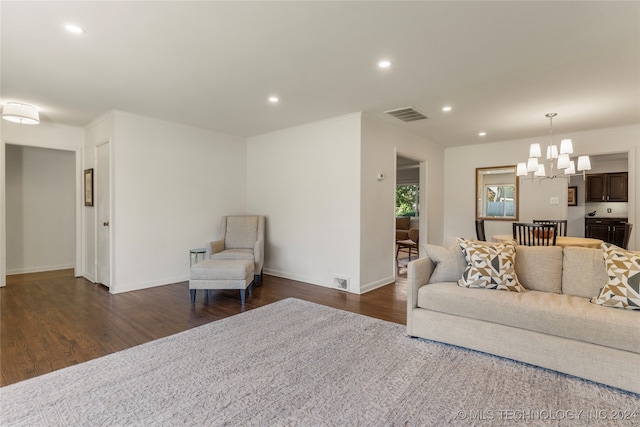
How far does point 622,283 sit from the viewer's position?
7.15 feet

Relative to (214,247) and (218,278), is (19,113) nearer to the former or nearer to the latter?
(214,247)

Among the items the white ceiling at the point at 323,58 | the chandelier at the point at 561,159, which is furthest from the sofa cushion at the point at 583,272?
the chandelier at the point at 561,159

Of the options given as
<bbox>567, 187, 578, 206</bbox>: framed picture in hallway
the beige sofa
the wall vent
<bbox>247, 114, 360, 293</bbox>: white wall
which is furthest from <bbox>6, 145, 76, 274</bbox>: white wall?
<bbox>567, 187, 578, 206</bbox>: framed picture in hallway

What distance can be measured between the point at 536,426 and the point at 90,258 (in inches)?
229

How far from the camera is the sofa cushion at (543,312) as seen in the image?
1.96 meters

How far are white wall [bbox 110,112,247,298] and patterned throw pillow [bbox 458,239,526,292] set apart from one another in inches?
158

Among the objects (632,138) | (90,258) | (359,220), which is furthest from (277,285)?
(632,138)

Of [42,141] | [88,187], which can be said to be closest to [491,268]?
[88,187]

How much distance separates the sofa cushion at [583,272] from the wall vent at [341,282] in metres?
2.41

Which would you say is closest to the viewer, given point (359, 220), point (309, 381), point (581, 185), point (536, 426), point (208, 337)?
point (536, 426)

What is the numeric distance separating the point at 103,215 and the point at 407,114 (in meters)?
4.49

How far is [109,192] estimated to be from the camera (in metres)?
4.21

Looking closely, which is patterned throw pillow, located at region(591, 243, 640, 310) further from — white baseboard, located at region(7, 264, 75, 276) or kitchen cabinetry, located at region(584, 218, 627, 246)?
white baseboard, located at region(7, 264, 75, 276)

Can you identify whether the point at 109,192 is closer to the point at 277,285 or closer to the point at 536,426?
the point at 277,285
